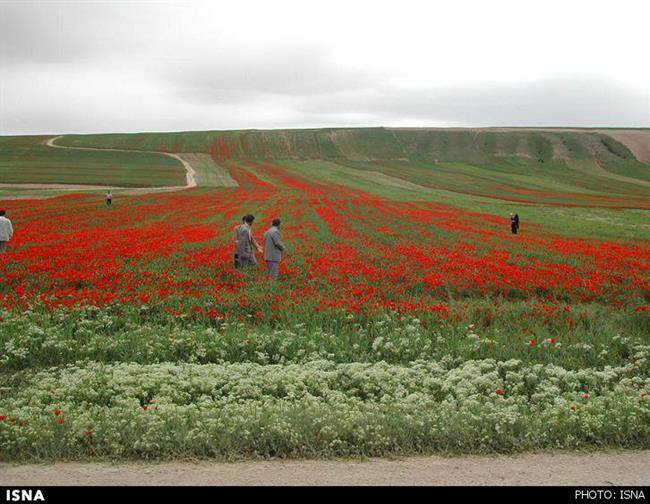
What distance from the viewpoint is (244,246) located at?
17.2 m

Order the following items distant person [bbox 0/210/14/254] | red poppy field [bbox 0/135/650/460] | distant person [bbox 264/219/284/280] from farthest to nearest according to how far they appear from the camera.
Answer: distant person [bbox 0/210/14/254], distant person [bbox 264/219/284/280], red poppy field [bbox 0/135/650/460]

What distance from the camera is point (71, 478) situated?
5.69 meters

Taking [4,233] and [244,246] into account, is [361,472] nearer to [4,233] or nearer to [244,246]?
[244,246]

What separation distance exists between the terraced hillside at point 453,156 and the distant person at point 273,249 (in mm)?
52372

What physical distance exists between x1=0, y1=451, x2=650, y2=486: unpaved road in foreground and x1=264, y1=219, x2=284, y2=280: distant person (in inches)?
395

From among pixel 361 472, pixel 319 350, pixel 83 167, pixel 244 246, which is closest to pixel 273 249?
pixel 244 246

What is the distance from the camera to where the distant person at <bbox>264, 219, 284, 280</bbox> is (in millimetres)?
15748

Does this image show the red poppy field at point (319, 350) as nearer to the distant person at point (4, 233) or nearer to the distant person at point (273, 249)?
the distant person at point (273, 249)

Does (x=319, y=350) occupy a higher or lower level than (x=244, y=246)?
lower

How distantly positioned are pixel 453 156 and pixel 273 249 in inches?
4206
